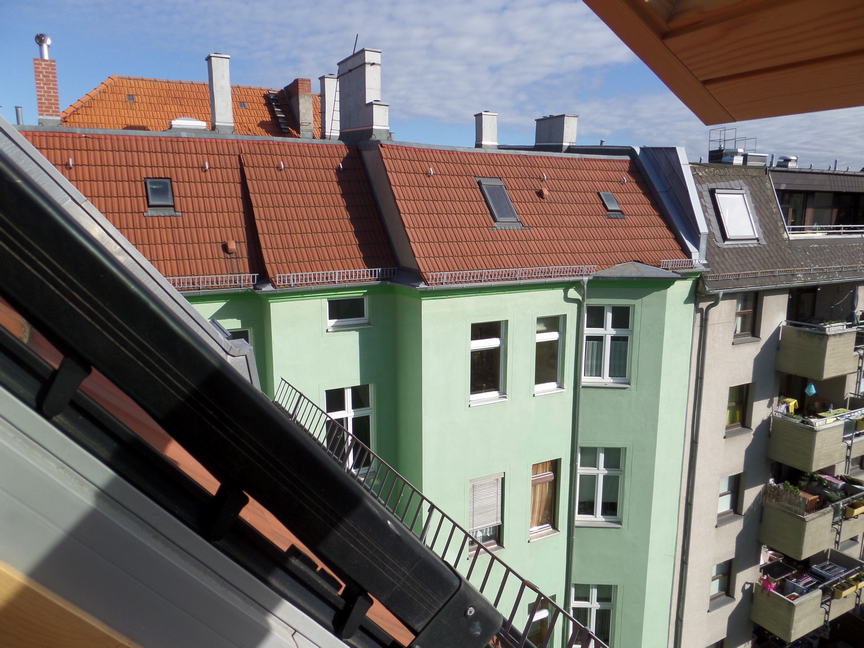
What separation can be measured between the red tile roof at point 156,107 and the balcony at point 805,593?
21.8 metres

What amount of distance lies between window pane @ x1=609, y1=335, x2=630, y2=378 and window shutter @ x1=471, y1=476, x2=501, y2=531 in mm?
3297

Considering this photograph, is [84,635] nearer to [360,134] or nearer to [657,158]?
[360,134]

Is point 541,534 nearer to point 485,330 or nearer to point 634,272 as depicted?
point 485,330

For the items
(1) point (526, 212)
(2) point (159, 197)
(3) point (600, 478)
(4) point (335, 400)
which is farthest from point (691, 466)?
(2) point (159, 197)

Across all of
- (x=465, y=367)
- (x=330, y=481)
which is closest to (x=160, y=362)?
(x=330, y=481)

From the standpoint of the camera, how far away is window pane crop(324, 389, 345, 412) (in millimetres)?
10273

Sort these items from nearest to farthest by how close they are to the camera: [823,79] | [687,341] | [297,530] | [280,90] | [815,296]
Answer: [297,530] → [823,79] → [687,341] → [815,296] → [280,90]

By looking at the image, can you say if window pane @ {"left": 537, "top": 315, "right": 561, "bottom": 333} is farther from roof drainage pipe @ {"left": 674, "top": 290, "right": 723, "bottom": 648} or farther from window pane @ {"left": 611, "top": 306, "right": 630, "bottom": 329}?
roof drainage pipe @ {"left": 674, "top": 290, "right": 723, "bottom": 648}

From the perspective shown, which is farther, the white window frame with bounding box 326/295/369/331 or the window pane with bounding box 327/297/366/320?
the window pane with bounding box 327/297/366/320

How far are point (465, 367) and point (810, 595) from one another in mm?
11350

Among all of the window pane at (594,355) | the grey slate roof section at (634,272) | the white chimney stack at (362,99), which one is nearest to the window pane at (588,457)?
the window pane at (594,355)

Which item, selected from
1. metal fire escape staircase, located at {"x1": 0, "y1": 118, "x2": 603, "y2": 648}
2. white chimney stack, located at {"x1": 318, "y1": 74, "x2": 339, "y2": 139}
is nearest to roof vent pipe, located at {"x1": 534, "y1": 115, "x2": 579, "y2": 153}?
white chimney stack, located at {"x1": 318, "y1": 74, "x2": 339, "y2": 139}

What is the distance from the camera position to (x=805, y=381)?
15164mm

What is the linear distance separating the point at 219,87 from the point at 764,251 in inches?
524
